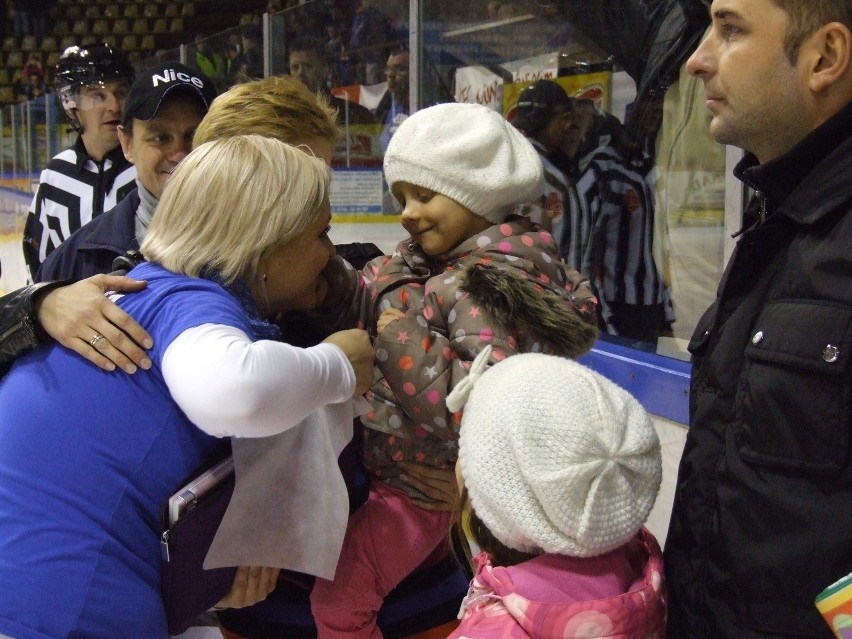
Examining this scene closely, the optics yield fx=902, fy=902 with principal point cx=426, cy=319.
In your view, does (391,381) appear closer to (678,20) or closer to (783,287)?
(783,287)

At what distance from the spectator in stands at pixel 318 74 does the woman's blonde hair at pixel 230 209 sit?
3381 millimetres

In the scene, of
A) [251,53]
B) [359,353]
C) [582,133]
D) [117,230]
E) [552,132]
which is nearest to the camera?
[359,353]

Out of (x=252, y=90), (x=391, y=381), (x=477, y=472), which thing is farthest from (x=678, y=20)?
(x=477, y=472)

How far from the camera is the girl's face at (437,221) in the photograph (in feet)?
5.22

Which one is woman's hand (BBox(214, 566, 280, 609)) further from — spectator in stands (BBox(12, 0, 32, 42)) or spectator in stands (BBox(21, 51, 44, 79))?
spectator in stands (BBox(12, 0, 32, 42))

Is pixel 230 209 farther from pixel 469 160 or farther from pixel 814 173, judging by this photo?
pixel 814 173

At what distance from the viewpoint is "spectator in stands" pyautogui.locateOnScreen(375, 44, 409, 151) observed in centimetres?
417

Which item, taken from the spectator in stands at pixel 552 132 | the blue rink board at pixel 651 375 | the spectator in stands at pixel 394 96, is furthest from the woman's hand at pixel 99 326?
the spectator in stands at pixel 394 96

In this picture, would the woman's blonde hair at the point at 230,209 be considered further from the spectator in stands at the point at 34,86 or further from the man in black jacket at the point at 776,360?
the spectator in stands at the point at 34,86

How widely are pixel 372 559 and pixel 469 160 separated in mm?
710

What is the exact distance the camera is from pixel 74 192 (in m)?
3.05

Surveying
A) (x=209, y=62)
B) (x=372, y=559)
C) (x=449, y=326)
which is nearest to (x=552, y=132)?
(x=449, y=326)

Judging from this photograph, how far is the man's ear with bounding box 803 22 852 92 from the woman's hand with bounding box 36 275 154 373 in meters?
0.89

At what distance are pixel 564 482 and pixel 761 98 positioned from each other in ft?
1.74
